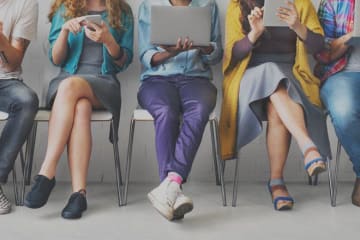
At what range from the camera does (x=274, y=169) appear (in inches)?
102

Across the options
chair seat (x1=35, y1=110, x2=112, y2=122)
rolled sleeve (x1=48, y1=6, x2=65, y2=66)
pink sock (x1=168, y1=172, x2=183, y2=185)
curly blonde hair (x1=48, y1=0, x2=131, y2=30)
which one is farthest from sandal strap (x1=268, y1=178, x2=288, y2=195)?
rolled sleeve (x1=48, y1=6, x2=65, y2=66)

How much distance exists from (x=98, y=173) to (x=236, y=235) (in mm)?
1129

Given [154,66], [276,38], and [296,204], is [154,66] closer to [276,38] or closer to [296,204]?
[276,38]

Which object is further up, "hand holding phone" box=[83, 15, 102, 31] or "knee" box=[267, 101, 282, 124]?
"hand holding phone" box=[83, 15, 102, 31]

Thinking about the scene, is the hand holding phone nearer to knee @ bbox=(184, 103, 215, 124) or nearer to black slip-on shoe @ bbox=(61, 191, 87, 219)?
knee @ bbox=(184, 103, 215, 124)

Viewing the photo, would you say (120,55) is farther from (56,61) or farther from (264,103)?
(264,103)

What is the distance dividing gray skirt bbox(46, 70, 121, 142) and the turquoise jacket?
8 cm

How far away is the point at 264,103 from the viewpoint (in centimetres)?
261

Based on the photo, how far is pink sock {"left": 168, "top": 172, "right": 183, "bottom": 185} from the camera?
227cm

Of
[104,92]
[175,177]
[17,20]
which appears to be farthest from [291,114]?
[17,20]

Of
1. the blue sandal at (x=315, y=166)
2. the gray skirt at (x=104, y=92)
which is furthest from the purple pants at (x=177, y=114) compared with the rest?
the blue sandal at (x=315, y=166)

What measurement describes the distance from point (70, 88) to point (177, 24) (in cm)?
50

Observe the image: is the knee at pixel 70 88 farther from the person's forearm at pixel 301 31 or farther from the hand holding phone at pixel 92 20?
the person's forearm at pixel 301 31

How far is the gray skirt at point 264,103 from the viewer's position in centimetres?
251
